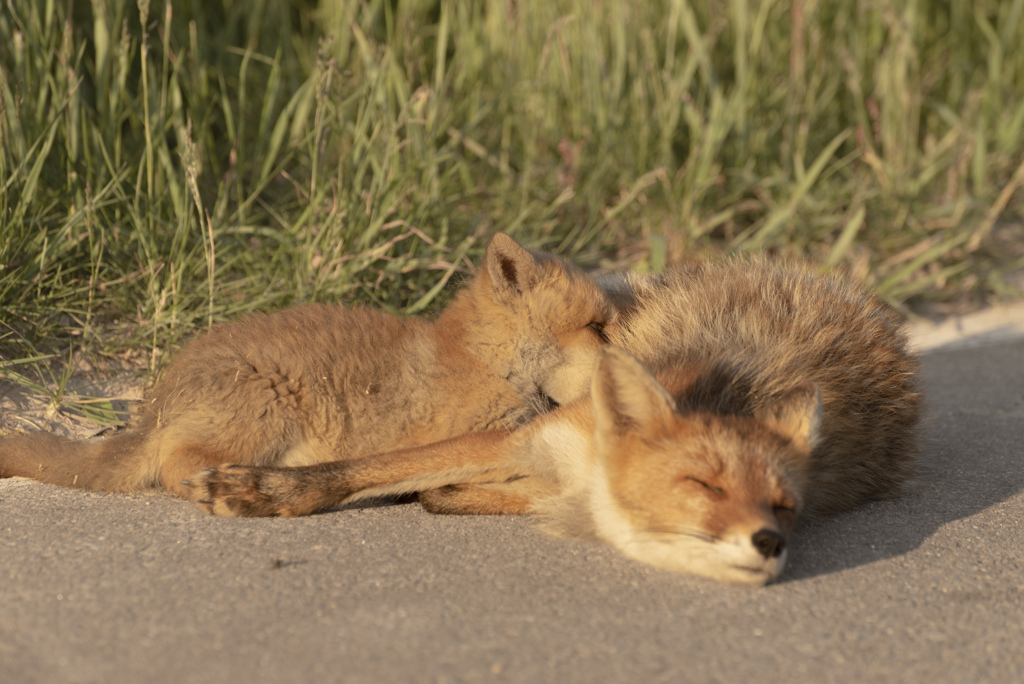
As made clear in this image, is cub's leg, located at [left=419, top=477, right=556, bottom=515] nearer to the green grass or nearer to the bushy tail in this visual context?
the bushy tail

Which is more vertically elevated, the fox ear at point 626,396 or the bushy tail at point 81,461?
the fox ear at point 626,396

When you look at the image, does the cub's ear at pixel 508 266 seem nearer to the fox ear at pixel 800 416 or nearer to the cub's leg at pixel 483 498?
the cub's leg at pixel 483 498

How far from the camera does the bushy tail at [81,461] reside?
3150 mm

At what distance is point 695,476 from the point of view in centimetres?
246

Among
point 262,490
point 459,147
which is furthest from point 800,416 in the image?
point 459,147

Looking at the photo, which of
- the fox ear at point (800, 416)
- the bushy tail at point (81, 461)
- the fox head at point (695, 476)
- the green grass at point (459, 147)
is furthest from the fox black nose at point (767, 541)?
the green grass at point (459, 147)

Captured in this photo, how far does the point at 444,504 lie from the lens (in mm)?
3088

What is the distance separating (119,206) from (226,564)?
2.71m

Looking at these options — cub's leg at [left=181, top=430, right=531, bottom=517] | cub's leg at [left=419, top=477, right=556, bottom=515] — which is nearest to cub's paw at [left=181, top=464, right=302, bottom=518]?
cub's leg at [left=181, top=430, right=531, bottom=517]

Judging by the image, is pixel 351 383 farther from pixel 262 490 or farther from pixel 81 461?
pixel 81 461

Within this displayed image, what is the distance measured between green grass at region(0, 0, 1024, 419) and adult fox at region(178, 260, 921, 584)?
4.57 feet

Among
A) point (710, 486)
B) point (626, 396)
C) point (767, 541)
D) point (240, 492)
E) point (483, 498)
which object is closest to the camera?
point (767, 541)

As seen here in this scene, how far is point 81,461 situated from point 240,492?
708 millimetres

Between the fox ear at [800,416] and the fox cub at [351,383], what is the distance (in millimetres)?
893
